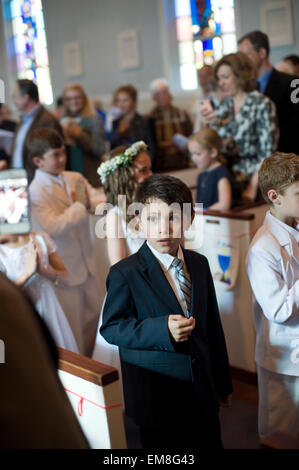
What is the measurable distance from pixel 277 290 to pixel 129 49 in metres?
8.49

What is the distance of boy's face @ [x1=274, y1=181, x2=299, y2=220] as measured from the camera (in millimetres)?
2152

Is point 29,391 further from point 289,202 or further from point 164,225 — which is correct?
point 289,202

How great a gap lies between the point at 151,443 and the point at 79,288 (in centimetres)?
174

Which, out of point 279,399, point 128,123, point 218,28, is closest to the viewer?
point 279,399

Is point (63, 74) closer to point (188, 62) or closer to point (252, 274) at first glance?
point (188, 62)

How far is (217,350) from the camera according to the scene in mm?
2160

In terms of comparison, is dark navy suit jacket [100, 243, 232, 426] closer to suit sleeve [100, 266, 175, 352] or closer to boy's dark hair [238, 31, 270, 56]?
suit sleeve [100, 266, 175, 352]

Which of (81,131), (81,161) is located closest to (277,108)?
(81,161)

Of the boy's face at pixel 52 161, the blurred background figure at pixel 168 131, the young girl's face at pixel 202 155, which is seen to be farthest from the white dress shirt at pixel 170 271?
the blurred background figure at pixel 168 131

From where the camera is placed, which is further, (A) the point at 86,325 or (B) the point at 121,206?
(A) the point at 86,325

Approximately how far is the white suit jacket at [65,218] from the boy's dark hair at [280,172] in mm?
1640

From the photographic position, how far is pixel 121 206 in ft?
9.20

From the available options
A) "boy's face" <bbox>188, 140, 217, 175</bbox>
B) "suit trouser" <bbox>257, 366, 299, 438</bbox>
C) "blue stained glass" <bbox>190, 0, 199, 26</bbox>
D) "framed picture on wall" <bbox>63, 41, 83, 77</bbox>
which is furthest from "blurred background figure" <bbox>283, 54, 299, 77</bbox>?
"framed picture on wall" <bbox>63, 41, 83, 77</bbox>

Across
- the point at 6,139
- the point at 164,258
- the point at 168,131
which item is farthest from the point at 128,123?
the point at 164,258
